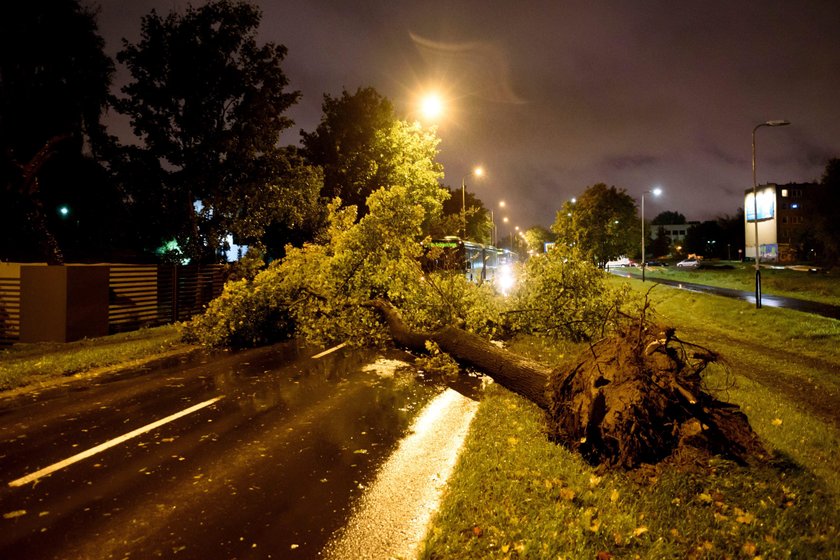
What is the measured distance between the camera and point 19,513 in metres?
4.17

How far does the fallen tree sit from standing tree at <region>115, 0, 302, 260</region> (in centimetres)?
1589

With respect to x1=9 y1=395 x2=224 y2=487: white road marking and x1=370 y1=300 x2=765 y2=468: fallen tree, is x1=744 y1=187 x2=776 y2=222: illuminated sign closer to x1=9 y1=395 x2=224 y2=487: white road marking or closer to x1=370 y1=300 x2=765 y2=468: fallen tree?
x1=370 y1=300 x2=765 y2=468: fallen tree

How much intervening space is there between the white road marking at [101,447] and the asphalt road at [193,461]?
2 centimetres

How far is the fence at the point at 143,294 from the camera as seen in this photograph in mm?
13188

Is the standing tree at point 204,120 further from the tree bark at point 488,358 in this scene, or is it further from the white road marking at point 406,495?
the white road marking at point 406,495

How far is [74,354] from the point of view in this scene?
10.9 metres

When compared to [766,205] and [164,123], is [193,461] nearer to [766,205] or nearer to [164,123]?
[164,123]

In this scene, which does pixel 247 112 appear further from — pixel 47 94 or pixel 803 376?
pixel 803 376

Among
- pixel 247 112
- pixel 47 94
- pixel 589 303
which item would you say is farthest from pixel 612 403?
pixel 47 94

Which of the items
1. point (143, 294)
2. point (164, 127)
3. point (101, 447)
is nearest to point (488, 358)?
point (101, 447)

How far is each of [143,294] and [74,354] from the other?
5392mm

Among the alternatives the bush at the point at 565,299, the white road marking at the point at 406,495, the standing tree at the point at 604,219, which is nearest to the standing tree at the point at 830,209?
the standing tree at the point at 604,219

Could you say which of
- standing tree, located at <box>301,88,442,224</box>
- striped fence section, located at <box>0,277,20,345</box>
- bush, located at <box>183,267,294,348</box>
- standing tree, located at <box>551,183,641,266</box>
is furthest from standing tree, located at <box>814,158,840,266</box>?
striped fence section, located at <box>0,277,20,345</box>

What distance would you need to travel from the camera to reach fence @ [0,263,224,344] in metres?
13.2
